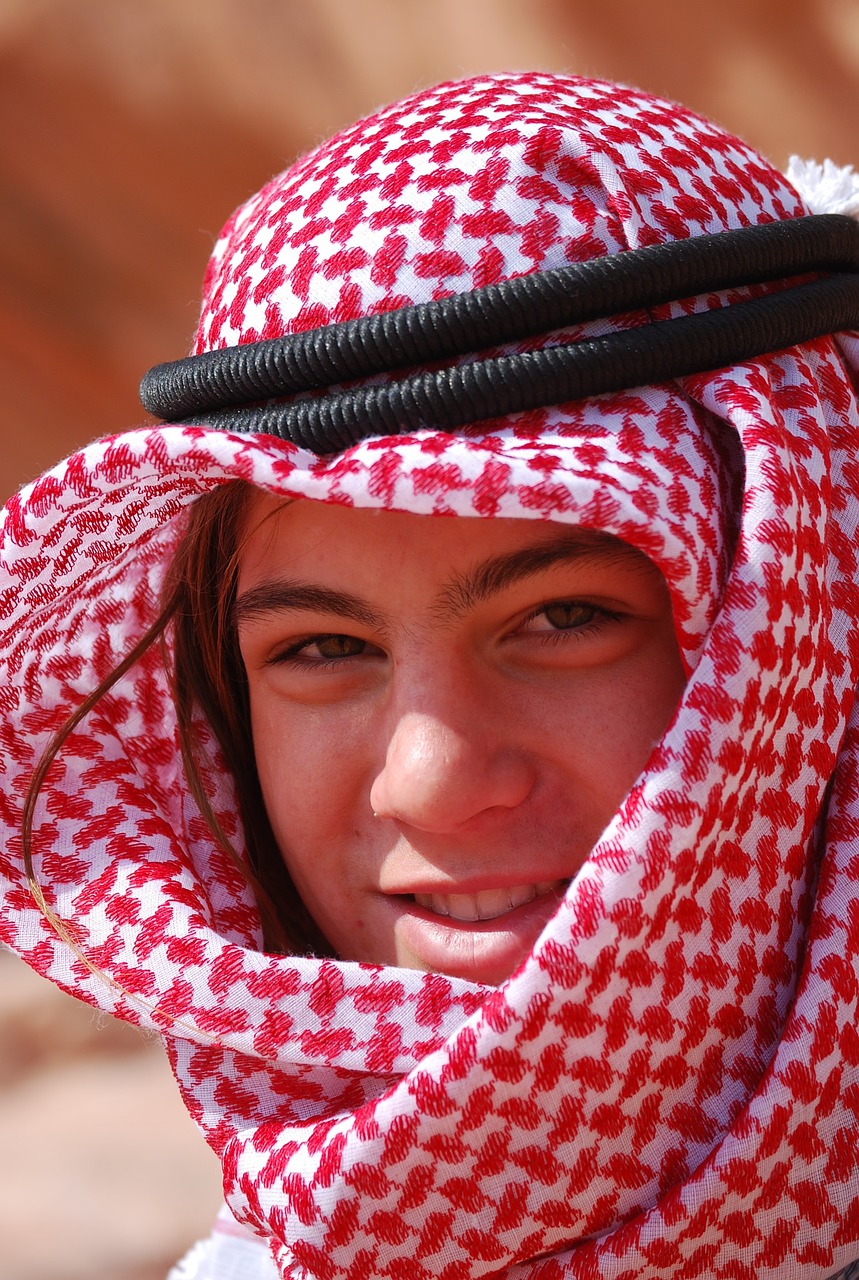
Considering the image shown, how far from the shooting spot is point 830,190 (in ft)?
4.75

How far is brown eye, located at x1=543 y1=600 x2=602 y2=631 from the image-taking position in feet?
3.99

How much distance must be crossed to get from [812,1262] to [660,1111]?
19 cm

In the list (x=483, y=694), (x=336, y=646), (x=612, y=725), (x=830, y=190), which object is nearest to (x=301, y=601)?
(x=336, y=646)

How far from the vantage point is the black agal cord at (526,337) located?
114 centimetres

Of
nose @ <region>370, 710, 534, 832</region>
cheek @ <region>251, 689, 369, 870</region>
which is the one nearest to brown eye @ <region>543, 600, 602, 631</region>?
nose @ <region>370, 710, 534, 832</region>

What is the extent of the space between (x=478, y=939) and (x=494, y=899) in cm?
4

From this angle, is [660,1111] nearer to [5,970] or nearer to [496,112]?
[496,112]

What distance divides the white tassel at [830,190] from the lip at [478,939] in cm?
80

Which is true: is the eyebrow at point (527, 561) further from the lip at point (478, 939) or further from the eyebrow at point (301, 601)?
the lip at point (478, 939)

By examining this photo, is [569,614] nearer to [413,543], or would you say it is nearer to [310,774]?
[413,543]

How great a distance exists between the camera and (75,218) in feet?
9.94

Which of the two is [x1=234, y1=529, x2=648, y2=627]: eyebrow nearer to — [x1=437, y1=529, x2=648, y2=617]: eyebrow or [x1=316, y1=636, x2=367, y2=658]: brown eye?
[x1=437, y1=529, x2=648, y2=617]: eyebrow

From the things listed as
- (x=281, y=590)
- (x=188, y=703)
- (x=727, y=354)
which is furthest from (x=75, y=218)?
A: (x=727, y=354)

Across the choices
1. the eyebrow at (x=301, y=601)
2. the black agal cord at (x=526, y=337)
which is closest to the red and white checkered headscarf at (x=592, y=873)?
the black agal cord at (x=526, y=337)
